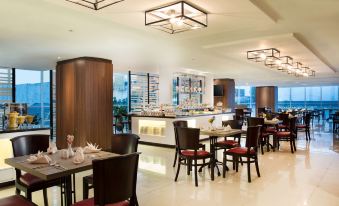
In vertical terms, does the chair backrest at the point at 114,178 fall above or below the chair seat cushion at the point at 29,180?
above

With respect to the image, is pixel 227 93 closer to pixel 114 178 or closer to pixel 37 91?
pixel 37 91

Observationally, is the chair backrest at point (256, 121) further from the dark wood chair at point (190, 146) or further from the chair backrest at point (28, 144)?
the chair backrest at point (28, 144)

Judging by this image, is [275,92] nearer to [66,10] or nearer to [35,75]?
[35,75]

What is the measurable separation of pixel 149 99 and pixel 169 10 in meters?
9.26

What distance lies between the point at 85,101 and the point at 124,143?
12.6ft

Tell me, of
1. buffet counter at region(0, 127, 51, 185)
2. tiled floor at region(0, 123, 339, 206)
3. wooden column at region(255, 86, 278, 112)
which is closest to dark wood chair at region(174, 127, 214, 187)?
tiled floor at region(0, 123, 339, 206)

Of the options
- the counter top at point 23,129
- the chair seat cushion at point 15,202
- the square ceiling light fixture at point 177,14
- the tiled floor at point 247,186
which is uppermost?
the square ceiling light fixture at point 177,14

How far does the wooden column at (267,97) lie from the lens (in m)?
19.3

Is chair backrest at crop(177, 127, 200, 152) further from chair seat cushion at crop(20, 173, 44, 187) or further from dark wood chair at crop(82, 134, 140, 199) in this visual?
chair seat cushion at crop(20, 173, 44, 187)

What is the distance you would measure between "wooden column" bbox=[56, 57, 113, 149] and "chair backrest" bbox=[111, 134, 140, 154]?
3.66m

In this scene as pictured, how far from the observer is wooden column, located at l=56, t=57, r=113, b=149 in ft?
23.2

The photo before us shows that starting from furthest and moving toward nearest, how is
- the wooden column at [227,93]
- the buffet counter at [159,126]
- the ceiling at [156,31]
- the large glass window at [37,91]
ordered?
the wooden column at [227,93] → the large glass window at [37,91] → the buffet counter at [159,126] → the ceiling at [156,31]

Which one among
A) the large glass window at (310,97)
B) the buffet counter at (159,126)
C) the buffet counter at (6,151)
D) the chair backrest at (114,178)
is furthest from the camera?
the large glass window at (310,97)

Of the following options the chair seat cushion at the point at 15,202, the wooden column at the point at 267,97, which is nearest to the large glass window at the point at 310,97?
the wooden column at the point at 267,97
